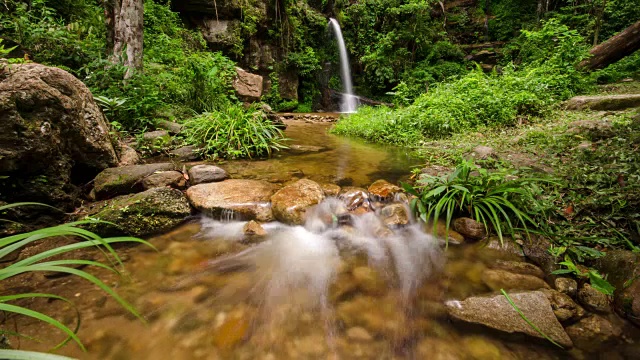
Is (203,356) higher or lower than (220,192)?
lower

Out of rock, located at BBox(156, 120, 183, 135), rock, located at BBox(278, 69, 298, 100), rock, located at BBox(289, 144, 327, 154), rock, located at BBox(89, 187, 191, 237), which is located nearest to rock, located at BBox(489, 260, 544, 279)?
rock, located at BBox(89, 187, 191, 237)

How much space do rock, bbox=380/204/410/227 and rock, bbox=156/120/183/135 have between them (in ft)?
12.2

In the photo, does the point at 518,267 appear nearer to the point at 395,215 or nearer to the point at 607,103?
the point at 395,215

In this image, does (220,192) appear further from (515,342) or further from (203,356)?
(515,342)

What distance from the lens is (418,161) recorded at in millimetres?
4328

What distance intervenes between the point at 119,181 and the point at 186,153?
1.51 m

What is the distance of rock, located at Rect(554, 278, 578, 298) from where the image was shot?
5.81 feet

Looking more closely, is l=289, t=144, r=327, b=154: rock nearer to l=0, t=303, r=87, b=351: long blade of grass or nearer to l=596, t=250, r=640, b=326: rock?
l=596, t=250, r=640, b=326: rock

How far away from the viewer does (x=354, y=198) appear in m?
3.01

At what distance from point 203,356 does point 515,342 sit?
1734 mm

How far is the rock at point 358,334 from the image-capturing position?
157cm

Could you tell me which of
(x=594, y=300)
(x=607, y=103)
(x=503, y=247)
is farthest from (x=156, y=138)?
(x=607, y=103)

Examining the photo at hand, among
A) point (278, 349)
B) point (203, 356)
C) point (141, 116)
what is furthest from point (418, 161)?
point (141, 116)

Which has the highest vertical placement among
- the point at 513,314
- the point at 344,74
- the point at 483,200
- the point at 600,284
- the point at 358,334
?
the point at 344,74
